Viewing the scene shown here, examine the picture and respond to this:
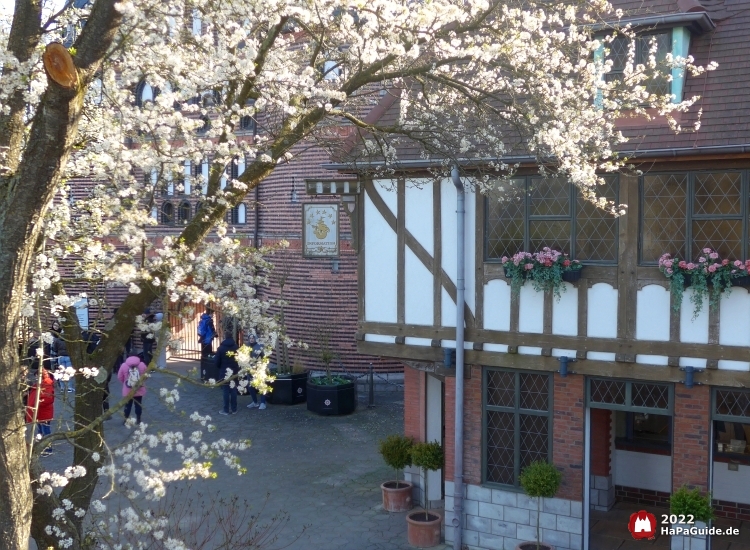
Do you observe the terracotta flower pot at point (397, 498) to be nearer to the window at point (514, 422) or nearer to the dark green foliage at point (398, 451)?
the dark green foliage at point (398, 451)

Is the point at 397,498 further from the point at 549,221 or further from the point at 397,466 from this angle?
the point at 549,221

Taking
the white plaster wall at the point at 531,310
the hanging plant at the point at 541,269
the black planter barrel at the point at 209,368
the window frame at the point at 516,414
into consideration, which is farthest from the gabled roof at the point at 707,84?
the black planter barrel at the point at 209,368

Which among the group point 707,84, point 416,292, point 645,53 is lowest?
point 416,292

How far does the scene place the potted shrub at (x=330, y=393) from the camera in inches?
686

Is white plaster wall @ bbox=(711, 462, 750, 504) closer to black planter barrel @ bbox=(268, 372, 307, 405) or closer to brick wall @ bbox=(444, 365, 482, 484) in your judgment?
brick wall @ bbox=(444, 365, 482, 484)

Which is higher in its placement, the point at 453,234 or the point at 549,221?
the point at 549,221

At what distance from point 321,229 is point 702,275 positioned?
512cm

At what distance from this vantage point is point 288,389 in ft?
60.2

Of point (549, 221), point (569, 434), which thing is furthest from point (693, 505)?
point (549, 221)

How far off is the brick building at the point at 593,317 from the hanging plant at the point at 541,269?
0.19 metres

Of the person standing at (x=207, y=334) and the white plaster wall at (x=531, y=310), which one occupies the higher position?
the white plaster wall at (x=531, y=310)

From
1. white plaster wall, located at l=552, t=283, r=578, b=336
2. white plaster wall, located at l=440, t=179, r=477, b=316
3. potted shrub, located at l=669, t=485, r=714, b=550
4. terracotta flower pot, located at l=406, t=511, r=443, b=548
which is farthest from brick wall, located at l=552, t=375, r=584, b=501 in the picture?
terracotta flower pot, located at l=406, t=511, r=443, b=548

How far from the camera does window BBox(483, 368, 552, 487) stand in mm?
10148

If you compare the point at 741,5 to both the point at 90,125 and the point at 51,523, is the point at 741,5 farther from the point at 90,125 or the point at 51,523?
the point at 51,523
